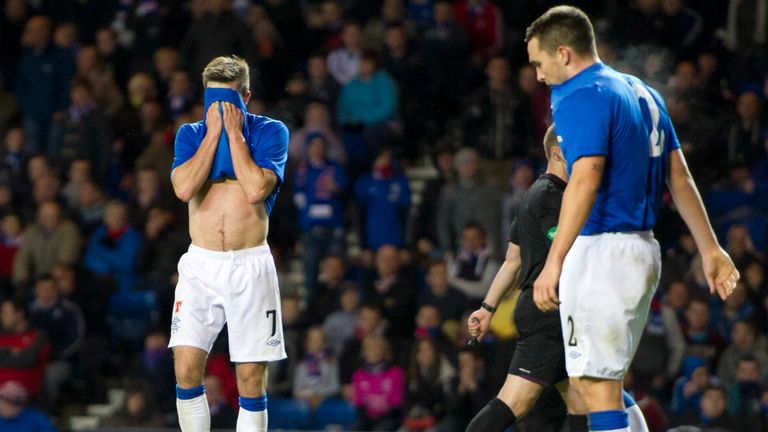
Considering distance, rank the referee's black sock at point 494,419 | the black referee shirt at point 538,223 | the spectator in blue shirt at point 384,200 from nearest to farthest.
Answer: the referee's black sock at point 494,419 < the black referee shirt at point 538,223 < the spectator in blue shirt at point 384,200

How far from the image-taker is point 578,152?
4605 mm

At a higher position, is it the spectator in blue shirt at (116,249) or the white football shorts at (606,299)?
the spectator in blue shirt at (116,249)

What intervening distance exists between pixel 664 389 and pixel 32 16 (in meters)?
7.88

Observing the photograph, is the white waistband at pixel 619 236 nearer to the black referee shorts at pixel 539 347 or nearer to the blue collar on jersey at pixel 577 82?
the blue collar on jersey at pixel 577 82

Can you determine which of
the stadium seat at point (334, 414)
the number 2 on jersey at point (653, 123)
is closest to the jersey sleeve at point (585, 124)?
the number 2 on jersey at point (653, 123)

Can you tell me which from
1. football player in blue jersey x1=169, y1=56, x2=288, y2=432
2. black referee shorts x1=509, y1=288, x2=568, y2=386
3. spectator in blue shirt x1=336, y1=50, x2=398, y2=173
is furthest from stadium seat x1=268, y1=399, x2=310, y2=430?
black referee shorts x1=509, y1=288, x2=568, y2=386

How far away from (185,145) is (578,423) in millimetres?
2209

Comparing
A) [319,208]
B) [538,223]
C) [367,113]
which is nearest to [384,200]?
[319,208]

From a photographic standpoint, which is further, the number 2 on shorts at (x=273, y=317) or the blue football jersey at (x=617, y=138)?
the number 2 on shorts at (x=273, y=317)

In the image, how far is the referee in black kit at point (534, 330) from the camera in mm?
5789

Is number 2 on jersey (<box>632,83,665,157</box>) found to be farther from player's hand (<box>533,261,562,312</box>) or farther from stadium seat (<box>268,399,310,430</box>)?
stadium seat (<box>268,399,310,430</box>)

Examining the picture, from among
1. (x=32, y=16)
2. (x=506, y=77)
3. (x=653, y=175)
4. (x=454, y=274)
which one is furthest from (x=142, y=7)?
(x=653, y=175)

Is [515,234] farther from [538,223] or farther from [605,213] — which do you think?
[605,213]

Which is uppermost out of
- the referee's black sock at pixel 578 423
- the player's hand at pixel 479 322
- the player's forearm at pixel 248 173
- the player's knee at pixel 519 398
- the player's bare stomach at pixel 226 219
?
the player's forearm at pixel 248 173
